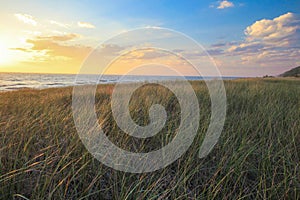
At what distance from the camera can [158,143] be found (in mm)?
2227

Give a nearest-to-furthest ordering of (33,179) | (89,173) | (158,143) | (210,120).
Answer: (33,179)
(89,173)
(158,143)
(210,120)

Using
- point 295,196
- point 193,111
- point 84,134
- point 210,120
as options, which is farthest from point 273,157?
point 84,134

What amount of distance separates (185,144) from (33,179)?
1516mm

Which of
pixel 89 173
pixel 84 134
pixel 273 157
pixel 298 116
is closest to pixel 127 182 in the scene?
pixel 89 173

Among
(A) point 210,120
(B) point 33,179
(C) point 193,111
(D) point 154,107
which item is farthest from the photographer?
(D) point 154,107

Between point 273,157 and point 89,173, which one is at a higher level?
point 273,157

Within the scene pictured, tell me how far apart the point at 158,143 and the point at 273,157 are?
1.21 m

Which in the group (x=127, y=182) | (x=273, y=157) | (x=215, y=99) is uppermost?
(x=215, y=99)

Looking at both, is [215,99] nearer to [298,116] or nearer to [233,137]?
[298,116]

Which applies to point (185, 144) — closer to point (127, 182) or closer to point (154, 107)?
point (127, 182)

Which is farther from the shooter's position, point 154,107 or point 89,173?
point 154,107

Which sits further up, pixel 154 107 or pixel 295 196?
pixel 154 107

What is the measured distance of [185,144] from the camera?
2070mm

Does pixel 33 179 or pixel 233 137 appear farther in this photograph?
pixel 233 137
